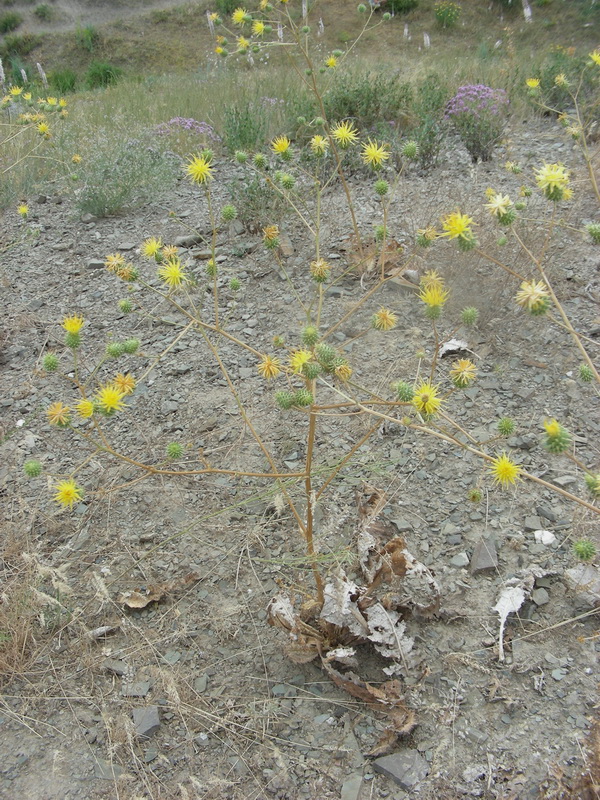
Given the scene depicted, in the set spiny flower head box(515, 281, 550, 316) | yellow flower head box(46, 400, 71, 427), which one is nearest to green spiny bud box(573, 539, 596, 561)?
spiny flower head box(515, 281, 550, 316)

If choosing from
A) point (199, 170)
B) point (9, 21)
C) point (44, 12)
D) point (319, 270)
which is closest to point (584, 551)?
point (319, 270)

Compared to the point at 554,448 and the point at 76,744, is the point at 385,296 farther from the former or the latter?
the point at 76,744

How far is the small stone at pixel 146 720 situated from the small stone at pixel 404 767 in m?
0.67

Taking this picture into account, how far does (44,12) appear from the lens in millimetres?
23016

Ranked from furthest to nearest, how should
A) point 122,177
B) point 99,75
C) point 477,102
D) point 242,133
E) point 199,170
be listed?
1. point 99,75
2. point 477,102
3. point 242,133
4. point 122,177
5. point 199,170

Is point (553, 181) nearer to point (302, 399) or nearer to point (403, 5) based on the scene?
point (302, 399)

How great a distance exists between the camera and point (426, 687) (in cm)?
177

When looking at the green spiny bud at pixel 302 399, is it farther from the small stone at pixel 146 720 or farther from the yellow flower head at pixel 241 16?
the yellow flower head at pixel 241 16

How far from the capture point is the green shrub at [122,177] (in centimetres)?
424

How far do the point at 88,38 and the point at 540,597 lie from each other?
2524 centimetres

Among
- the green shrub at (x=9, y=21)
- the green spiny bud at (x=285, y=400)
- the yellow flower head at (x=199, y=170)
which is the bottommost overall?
the green spiny bud at (x=285, y=400)

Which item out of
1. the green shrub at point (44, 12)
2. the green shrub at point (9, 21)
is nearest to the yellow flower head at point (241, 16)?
the green shrub at point (44, 12)

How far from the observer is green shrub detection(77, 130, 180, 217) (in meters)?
4.24

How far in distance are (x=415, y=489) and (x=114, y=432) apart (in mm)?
1447
